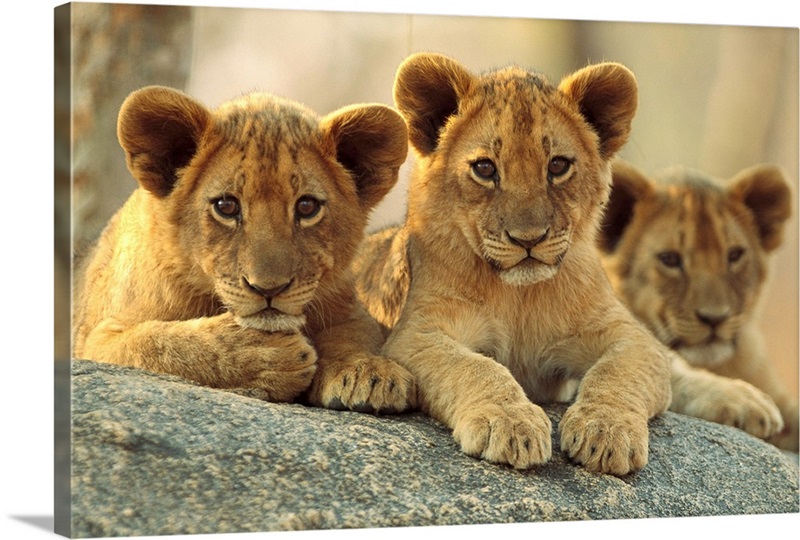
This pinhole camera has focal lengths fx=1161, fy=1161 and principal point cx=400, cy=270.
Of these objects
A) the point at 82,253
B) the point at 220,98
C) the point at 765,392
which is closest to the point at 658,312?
the point at 765,392

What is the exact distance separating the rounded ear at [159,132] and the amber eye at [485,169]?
0.98 meters

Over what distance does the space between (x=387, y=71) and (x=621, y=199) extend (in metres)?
1.33

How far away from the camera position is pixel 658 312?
5184 mm

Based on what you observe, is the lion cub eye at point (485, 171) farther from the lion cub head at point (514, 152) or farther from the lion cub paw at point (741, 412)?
the lion cub paw at point (741, 412)

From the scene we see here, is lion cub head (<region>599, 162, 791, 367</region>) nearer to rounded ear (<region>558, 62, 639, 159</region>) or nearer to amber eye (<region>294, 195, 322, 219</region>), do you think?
rounded ear (<region>558, 62, 639, 159</region>)

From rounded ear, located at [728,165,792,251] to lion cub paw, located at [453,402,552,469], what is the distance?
1.87 m

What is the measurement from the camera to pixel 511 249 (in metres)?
4.11

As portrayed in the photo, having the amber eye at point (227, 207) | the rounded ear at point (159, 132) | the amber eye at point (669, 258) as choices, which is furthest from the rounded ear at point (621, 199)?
the rounded ear at point (159, 132)

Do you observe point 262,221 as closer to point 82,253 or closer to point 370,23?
point 82,253

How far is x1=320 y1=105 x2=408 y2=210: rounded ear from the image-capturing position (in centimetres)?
407

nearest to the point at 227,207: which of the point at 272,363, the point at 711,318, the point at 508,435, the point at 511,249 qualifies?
the point at 272,363

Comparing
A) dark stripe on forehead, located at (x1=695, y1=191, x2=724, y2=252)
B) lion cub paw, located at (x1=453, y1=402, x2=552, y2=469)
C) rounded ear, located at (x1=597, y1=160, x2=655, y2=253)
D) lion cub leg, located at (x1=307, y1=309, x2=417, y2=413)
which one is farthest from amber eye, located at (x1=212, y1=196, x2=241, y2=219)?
dark stripe on forehead, located at (x1=695, y1=191, x2=724, y2=252)

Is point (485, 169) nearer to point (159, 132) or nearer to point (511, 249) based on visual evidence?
point (511, 249)

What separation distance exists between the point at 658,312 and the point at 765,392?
0.58 metres
